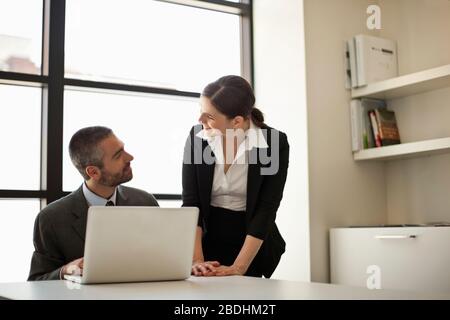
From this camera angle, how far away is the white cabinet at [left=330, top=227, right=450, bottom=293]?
3.14 meters

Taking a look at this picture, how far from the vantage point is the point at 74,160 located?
2.36 metres

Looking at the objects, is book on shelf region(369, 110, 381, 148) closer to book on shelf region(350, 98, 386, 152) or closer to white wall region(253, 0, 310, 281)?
book on shelf region(350, 98, 386, 152)

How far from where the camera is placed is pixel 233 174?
7.84ft

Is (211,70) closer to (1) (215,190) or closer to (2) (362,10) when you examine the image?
(2) (362,10)

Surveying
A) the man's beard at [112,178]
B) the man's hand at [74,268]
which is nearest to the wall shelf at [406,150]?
the man's beard at [112,178]

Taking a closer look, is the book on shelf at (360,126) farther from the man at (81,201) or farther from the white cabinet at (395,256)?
the man at (81,201)

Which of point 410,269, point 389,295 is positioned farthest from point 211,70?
point 389,295

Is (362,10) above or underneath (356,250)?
above

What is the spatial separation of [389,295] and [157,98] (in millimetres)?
2609

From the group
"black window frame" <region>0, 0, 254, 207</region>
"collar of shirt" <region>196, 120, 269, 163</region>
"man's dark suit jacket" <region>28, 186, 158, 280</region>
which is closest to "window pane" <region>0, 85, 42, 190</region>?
"black window frame" <region>0, 0, 254, 207</region>

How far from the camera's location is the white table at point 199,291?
1367 millimetres

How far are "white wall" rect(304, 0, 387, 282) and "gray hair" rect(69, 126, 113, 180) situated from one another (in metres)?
1.66

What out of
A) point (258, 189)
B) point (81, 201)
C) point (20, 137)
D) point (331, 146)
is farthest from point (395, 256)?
point (20, 137)

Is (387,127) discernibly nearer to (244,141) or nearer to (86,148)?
(244,141)
